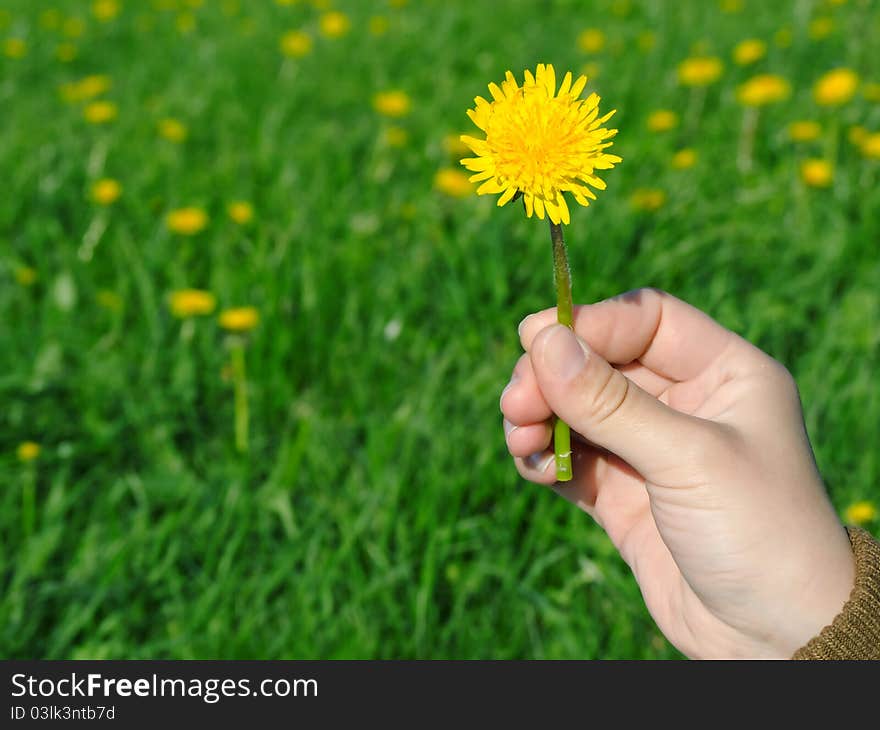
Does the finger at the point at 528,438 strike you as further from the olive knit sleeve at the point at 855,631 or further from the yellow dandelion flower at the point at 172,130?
the yellow dandelion flower at the point at 172,130

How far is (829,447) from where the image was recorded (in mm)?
1732

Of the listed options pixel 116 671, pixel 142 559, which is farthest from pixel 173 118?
pixel 116 671

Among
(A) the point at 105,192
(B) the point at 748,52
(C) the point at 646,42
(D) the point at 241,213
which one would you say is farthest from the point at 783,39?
(A) the point at 105,192

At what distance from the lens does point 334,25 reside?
10.7ft

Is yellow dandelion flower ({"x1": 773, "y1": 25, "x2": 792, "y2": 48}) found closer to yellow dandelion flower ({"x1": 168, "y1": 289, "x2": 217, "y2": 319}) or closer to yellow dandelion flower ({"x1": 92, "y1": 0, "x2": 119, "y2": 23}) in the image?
yellow dandelion flower ({"x1": 168, "y1": 289, "x2": 217, "y2": 319})

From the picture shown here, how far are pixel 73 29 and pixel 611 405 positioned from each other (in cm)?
323

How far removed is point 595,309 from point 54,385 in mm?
1137

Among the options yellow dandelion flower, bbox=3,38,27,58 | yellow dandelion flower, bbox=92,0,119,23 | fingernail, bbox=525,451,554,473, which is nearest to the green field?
yellow dandelion flower, bbox=3,38,27,58

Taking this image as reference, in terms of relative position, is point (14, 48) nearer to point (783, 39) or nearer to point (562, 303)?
point (783, 39)

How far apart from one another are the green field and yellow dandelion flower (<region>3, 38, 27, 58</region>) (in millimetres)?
267

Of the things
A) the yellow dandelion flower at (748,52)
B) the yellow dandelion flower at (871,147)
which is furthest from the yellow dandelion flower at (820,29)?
the yellow dandelion flower at (871,147)

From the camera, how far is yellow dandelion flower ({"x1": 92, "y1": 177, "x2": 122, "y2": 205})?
7.45 feet

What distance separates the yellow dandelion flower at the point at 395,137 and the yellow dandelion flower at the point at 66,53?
4.50 feet

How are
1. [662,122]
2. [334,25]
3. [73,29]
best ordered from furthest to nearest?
1. [73,29]
2. [334,25]
3. [662,122]
